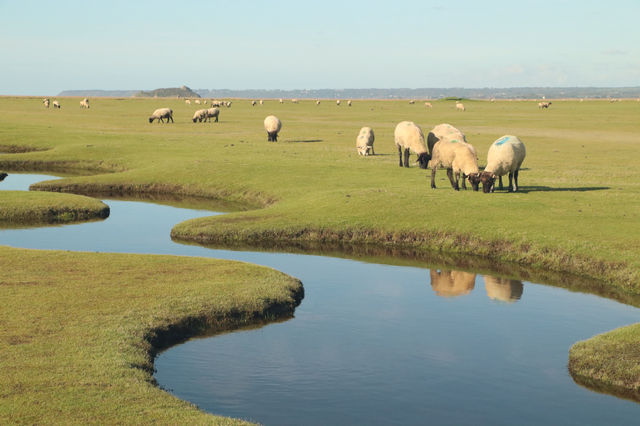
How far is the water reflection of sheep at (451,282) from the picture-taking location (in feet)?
71.6

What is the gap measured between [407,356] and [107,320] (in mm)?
6903

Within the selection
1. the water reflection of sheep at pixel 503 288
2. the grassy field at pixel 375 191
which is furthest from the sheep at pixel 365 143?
the water reflection of sheep at pixel 503 288

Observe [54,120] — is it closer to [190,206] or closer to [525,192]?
[190,206]

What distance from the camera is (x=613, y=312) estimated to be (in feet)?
64.2

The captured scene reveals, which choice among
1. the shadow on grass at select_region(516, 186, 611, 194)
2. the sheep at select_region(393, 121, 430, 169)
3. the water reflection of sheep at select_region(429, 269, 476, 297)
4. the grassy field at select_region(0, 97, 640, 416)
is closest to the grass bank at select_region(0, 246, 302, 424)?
the water reflection of sheep at select_region(429, 269, 476, 297)

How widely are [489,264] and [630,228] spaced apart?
18.2 ft

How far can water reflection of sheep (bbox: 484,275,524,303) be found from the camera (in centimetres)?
2119

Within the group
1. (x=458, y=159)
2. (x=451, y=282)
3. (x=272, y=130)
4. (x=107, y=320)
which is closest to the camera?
(x=107, y=320)

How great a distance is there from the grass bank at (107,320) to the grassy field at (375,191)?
723cm

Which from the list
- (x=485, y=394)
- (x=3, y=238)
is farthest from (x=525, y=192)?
(x=3, y=238)

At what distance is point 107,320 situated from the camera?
640 inches

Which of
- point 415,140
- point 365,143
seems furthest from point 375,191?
point 365,143

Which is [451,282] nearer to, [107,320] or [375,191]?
[375,191]

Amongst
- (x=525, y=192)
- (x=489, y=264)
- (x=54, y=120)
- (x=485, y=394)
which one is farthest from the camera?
(x=54, y=120)
